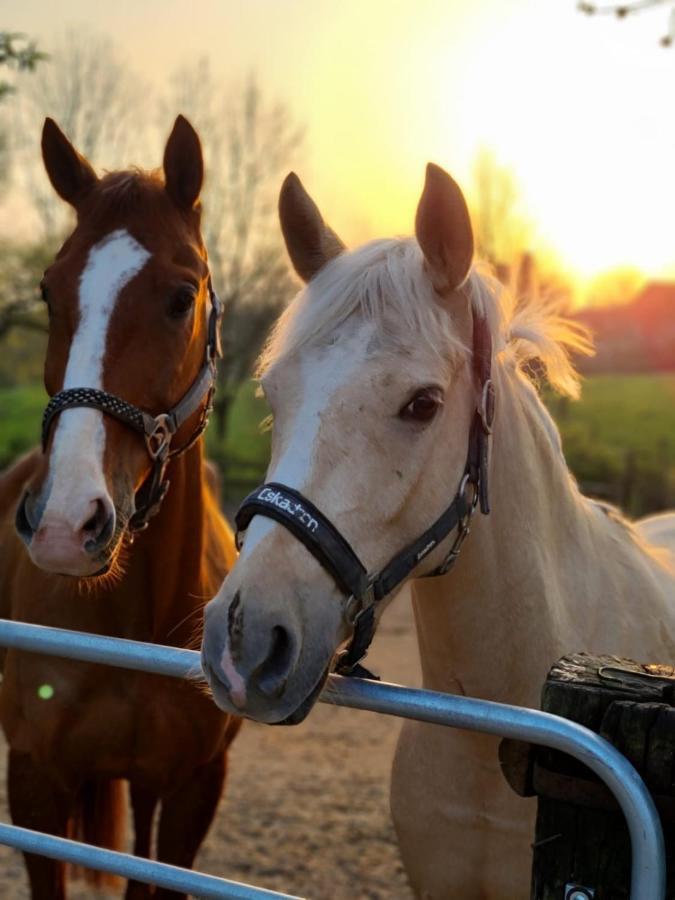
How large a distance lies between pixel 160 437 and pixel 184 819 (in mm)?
1261

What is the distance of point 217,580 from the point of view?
3.25 meters

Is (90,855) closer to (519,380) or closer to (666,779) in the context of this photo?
(666,779)

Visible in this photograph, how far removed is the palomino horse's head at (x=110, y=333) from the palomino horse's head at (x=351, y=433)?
0.56m

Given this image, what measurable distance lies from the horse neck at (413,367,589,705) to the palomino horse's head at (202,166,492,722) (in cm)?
23

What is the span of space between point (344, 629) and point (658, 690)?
0.57 m

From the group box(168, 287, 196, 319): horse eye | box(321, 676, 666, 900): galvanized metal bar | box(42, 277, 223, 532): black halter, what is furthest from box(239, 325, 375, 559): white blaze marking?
box(168, 287, 196, 319): horse eye

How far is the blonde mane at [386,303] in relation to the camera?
1775 millimetres

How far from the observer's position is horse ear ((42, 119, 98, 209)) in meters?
2.77

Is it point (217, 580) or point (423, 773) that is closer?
point (423, 773)

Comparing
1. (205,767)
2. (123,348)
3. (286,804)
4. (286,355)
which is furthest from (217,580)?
(286,804)

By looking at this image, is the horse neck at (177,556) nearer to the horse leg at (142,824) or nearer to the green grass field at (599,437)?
the horse leg at (142,824)

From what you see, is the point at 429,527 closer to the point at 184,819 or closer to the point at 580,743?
the point at 580,743

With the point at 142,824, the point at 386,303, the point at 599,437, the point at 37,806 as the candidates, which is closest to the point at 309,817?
the point at 142,824

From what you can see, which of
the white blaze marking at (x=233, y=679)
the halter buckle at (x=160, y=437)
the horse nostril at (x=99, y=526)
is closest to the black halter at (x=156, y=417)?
the halter buckle at (x=160, y=437)
